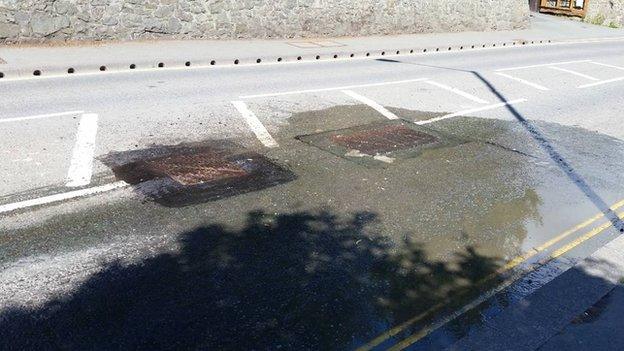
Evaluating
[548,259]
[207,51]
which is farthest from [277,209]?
[207,51]

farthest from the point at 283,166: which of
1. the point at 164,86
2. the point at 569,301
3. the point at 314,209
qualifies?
the point at 164,86

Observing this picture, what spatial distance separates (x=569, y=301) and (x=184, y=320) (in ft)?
10.8

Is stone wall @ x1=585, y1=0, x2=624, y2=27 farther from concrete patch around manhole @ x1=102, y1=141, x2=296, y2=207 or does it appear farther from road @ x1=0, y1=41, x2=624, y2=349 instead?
concrete patch around manhole @ x1=102, y1=141, x2=296, y2=207

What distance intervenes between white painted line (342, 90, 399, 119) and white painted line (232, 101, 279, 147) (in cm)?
261

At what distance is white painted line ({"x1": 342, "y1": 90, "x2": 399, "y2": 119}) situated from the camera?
10594 millimetres

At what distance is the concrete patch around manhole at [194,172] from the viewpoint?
253 inches

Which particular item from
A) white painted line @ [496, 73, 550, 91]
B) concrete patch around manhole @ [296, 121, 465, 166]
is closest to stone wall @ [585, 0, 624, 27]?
white painted line @ [496, 73, 550, 91]

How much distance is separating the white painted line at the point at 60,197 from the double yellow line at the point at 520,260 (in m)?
3.89

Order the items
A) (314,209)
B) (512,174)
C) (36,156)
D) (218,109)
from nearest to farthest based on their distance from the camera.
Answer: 1. (314,209)
2. (36,156)
3. (512,174)
4. (218,109)

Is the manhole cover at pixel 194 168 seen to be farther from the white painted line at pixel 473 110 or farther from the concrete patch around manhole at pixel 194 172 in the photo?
the white painted line at pixel 473 110

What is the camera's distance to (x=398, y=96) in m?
12.1

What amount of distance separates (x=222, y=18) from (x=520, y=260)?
1451 cm

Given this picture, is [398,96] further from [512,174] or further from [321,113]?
[512,174]

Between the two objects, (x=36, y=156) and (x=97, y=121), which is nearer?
(x=36, y=156)
